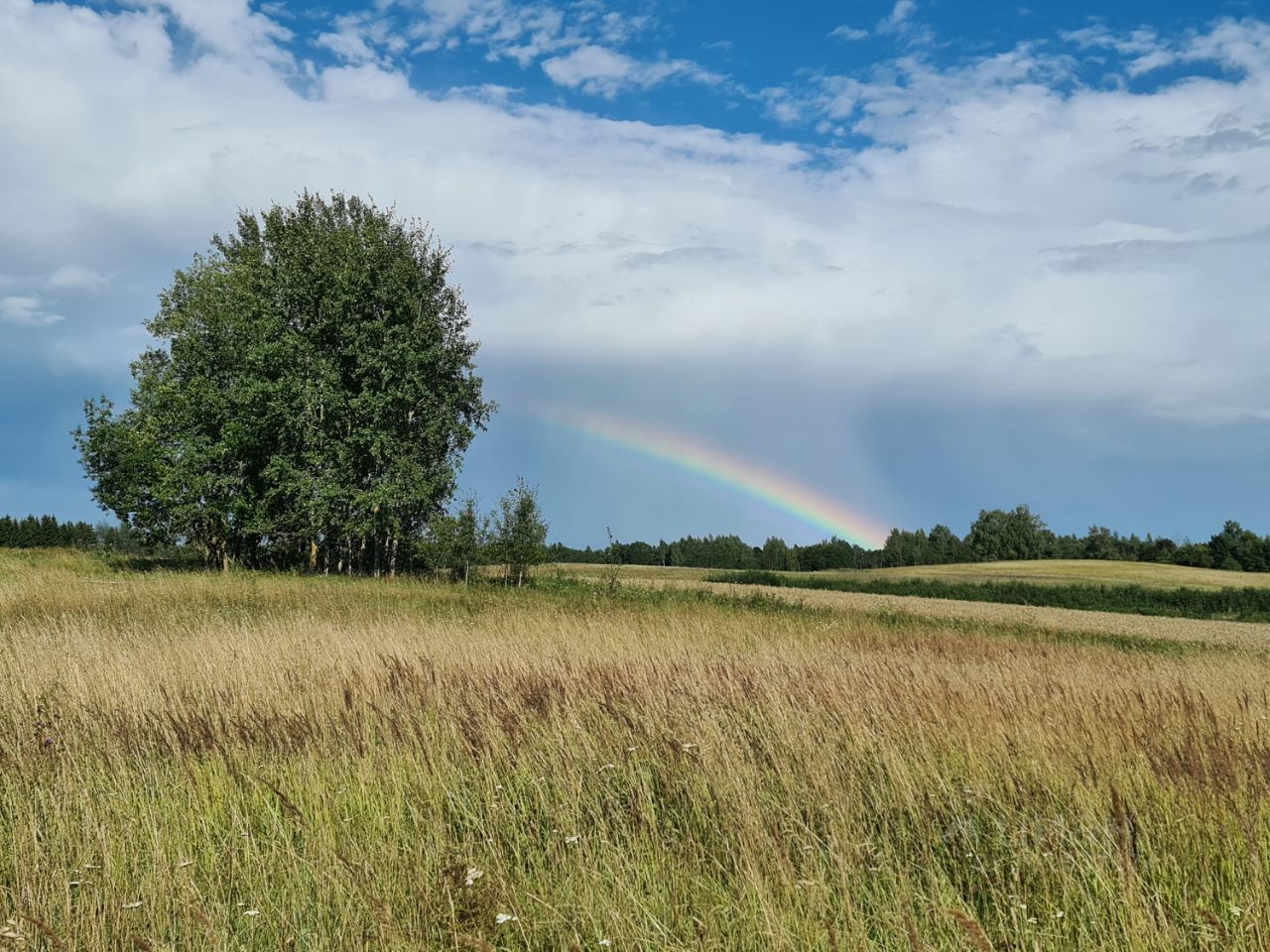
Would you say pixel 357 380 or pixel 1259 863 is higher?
pixel 357 380

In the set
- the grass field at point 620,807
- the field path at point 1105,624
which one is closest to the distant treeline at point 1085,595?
the field path at point 1105,624

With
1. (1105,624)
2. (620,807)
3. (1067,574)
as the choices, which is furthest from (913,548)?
(620,807)

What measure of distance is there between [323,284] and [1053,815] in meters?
36.4

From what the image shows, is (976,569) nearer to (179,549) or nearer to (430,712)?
(179,549)

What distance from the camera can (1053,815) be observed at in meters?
4.20

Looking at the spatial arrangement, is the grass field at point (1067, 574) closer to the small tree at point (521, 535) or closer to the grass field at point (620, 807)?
the small tree at point (521, 535)

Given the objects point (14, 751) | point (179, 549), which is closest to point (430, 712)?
point (14, 751)

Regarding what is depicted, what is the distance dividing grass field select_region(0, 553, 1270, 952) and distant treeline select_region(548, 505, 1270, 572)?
75.7 meters

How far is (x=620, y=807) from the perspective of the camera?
434 cm

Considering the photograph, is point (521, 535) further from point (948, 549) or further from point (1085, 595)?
point (948, 549)

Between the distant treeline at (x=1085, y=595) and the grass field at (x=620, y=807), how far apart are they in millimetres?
47400

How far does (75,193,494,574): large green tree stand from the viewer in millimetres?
33094

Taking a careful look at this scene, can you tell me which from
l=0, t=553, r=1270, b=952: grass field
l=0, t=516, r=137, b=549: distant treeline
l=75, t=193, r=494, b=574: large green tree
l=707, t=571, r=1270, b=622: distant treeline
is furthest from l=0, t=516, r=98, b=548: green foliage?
l=0, t=553, r=1270, b=952: grass field

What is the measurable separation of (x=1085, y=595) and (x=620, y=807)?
55969 millimetres
